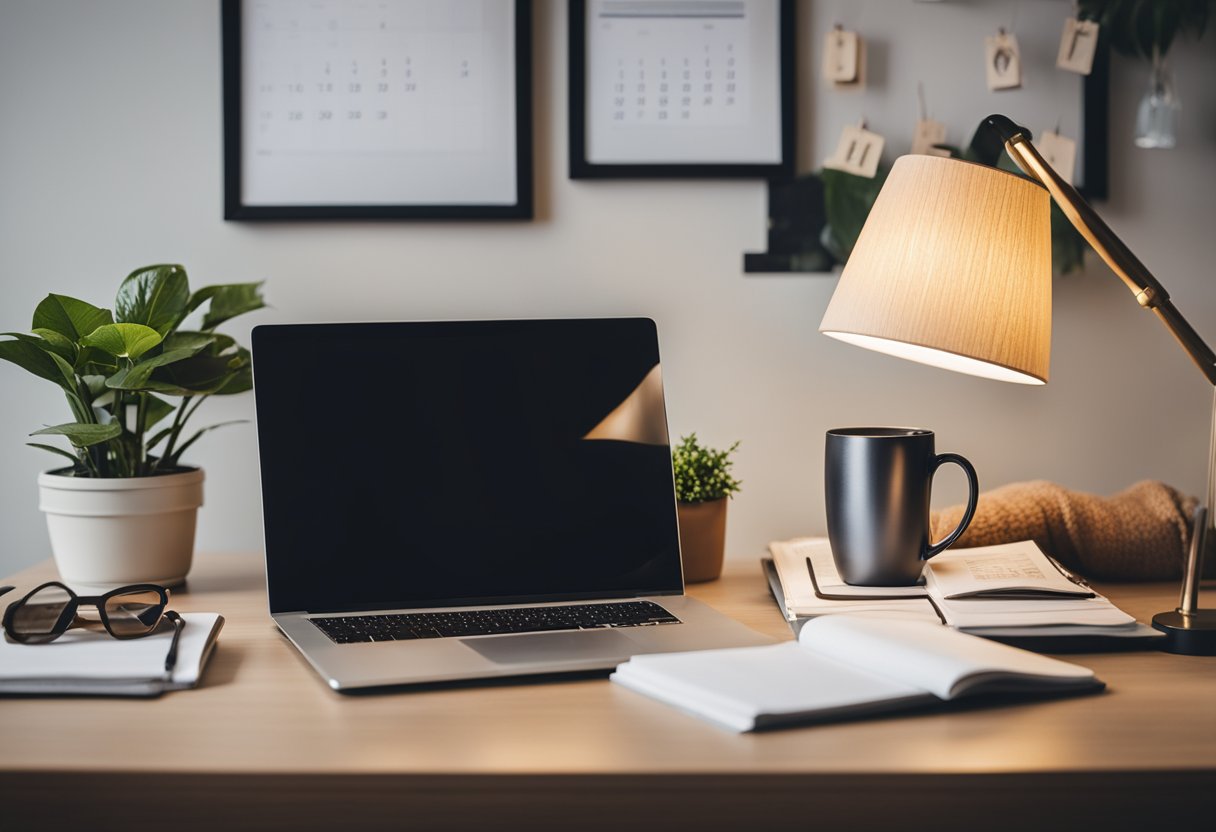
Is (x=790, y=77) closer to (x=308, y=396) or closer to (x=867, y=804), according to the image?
(x=308, y=396)

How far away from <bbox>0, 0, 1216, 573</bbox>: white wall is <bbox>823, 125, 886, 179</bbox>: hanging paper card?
0.04 meters

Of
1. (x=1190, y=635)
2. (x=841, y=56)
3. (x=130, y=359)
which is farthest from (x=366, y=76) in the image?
(x=1190, y=635)

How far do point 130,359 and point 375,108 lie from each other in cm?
47

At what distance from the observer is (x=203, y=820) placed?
64 centimetres

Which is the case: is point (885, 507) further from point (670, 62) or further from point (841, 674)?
point (670, 62)

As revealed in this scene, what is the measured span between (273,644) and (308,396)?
0.82ft

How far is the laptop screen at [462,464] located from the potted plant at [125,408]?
14 cm

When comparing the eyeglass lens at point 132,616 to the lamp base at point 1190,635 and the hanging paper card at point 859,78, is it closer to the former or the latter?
the lamp base at point 1190,635

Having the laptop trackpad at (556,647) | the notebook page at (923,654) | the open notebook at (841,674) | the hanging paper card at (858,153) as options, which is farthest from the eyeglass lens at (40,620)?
the hanging paper card at (858,153)

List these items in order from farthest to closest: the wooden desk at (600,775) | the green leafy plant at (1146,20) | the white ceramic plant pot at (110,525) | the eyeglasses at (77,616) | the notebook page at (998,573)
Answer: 1. the green leafy plant at (1146,20)
2. the white ceramic plant pot at (110,525)
3. the notebook page at (998,573)
4. the eyeglasses at (77,616)
5. the wooden desk at (600,775)

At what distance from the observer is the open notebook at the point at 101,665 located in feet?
2.50

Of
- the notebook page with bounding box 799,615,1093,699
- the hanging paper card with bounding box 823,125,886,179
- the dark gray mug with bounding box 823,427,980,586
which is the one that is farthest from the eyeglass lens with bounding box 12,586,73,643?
the hanging paper card with bounding box 823,125,886,179

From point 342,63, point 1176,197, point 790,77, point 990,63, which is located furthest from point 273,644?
point 1176,197

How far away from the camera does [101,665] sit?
787 millimetres
